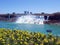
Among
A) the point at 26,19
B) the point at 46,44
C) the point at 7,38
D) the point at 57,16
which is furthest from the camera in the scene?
the point at 26,19

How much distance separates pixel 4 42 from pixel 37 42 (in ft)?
2.98

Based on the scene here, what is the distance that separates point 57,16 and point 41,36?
77855mm

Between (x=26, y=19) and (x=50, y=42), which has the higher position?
(x=50, y=42)

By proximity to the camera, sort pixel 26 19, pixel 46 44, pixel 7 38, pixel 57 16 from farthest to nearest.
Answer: pixel 26 19 < pixel 57 16 < pixel 7 38 < pixel 46 44

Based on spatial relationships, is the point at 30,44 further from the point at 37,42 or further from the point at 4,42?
the point at 4,42

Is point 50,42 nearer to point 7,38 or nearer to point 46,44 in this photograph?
point 46,44

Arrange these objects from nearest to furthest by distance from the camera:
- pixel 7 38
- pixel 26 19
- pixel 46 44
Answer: pixel 46 44
pixel 7 38
pixel 26 19

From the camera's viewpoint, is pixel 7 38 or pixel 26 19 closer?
pixel 7 38

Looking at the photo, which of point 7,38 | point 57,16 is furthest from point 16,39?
point 57,16

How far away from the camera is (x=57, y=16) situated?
84250 millimetres

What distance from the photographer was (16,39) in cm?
677

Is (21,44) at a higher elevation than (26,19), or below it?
higher

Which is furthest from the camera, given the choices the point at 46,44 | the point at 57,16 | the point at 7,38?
the point at 57,16

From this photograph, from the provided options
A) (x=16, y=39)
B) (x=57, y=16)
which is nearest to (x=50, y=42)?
(x=16, y=39)
